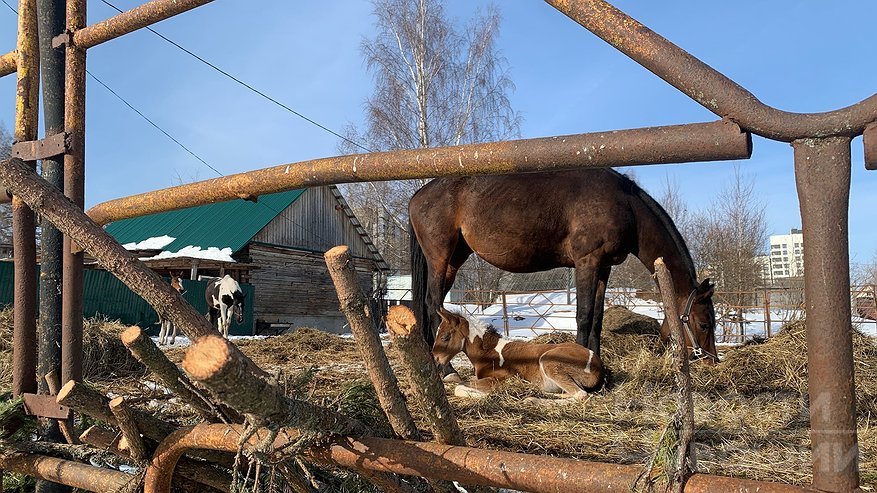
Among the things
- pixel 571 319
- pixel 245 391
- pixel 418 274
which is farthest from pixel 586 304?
pixel 571 319

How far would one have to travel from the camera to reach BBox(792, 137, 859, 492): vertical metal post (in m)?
1.00

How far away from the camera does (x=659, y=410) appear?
3.44m

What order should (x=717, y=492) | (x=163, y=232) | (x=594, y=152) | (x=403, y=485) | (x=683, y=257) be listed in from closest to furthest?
(x=717, y=492)
(x=594, y=152)
(x=403, y=485)
(x=683, y=257)
(x=163, y=232)

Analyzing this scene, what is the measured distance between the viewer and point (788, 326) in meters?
5.40

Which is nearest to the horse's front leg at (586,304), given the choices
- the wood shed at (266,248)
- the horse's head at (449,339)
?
the horse's head at (449,339)

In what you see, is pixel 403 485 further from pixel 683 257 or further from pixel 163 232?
pixel 163 232

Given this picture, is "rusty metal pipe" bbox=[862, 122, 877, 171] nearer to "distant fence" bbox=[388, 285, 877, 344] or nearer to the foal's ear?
the foal's ear

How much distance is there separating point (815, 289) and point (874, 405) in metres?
3.16

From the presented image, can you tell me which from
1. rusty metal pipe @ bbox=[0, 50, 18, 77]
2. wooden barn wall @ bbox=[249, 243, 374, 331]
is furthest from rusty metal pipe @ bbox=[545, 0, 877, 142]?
wooden barn wall @ bbox=[249, 243, 374, 331]

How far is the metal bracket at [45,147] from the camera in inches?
86.5

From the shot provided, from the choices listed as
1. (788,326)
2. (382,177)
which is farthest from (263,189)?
(788,326)

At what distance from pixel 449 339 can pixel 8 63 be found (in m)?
4.02

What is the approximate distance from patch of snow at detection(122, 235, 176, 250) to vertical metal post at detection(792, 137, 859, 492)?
75.3ft

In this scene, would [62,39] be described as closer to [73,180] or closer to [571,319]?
[73,180]
